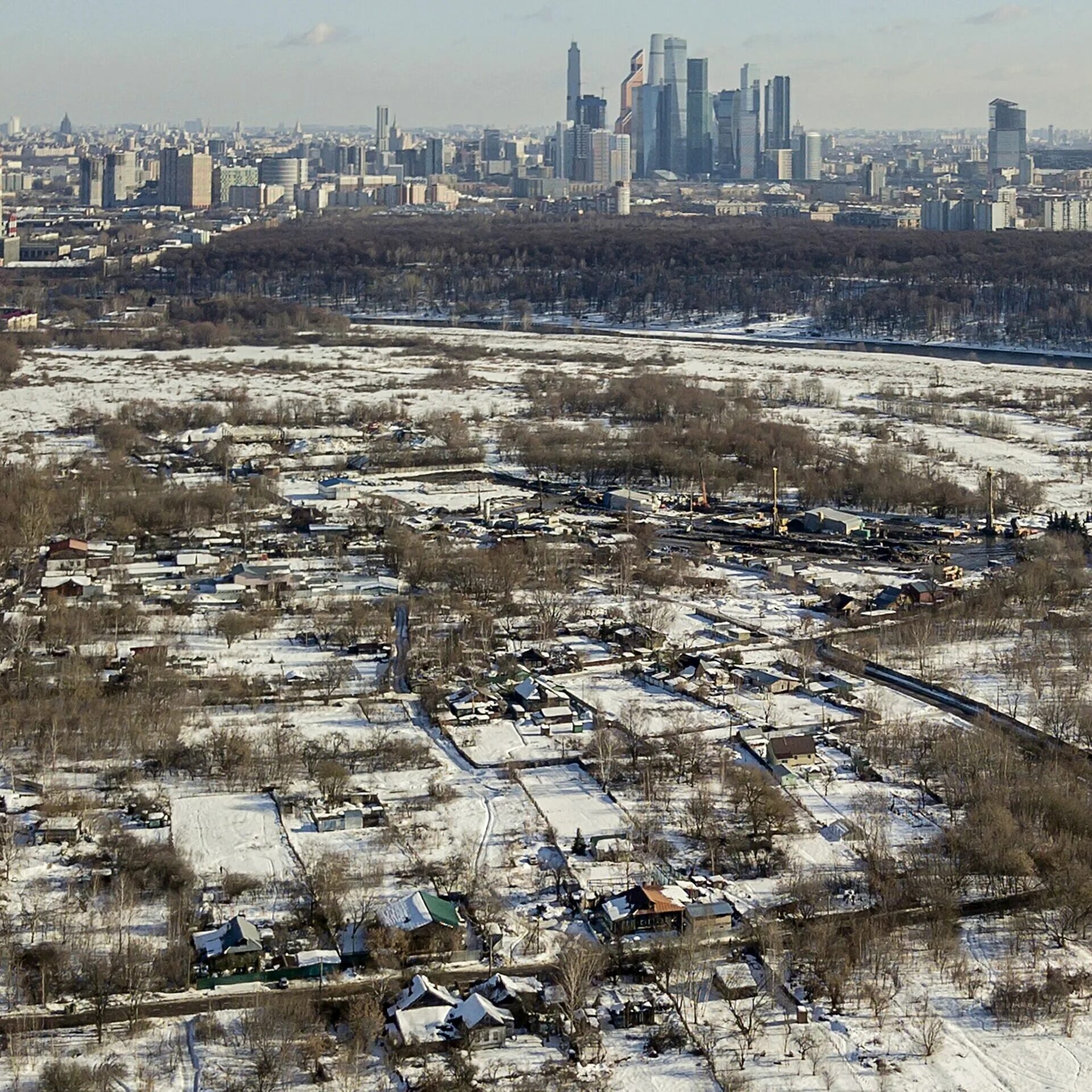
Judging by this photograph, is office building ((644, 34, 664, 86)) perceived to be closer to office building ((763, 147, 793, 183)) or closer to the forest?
office building ((763, 147, 793, 183))

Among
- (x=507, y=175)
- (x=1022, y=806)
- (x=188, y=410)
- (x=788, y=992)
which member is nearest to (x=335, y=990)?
(x=788, y=992)

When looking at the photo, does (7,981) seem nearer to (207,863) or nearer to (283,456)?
(207,863)

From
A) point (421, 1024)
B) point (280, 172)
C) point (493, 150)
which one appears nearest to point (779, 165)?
point (493, 150)

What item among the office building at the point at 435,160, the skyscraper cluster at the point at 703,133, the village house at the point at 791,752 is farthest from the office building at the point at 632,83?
the village house at the point at 791,752

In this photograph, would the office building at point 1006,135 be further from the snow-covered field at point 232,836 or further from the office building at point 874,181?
the snow-covered field at point 232,836

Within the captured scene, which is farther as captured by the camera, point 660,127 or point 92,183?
point 660,127

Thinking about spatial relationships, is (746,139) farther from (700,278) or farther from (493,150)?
(700,278)
